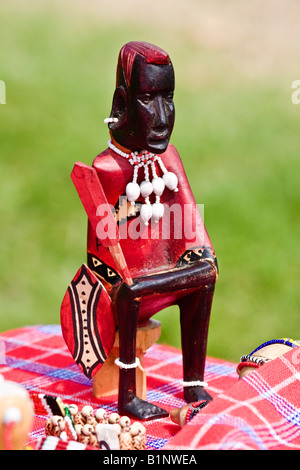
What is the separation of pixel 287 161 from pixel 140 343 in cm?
207

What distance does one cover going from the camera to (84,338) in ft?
6.01

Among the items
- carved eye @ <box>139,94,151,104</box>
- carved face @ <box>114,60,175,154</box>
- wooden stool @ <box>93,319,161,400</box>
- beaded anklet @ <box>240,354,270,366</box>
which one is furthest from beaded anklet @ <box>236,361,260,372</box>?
carved eye @ <box>139,94,151,104</box>

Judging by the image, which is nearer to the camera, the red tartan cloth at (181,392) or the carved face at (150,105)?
the red tartan cloth at (181,392)

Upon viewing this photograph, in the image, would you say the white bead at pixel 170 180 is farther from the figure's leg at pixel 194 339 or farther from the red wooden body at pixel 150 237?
the figure's leg at pixel 194 339

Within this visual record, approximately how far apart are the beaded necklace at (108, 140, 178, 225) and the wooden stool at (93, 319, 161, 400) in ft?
0.85

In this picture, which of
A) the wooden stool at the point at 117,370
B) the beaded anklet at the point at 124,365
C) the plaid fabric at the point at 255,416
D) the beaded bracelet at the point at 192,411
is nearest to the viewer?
the plaid fabric at the point at 255,416

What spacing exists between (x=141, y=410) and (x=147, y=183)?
1.62 ft

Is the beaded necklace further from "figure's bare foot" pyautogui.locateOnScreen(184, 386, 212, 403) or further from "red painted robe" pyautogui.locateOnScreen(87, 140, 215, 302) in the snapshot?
"figure's bare foot" pyautogui.locateOnScreen(184, 386, 212, 403)

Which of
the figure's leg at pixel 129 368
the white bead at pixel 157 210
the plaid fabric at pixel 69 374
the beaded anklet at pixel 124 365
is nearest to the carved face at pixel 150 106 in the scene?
the white bead at pixel 157 210

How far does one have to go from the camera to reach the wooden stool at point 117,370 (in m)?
1.89

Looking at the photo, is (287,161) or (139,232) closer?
(139,232)

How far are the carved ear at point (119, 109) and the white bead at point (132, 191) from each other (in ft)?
0.43

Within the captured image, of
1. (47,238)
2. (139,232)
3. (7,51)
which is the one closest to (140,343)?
(139,232)

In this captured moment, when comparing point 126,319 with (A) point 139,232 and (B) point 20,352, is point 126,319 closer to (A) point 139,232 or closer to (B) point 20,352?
(A) point 139,232
